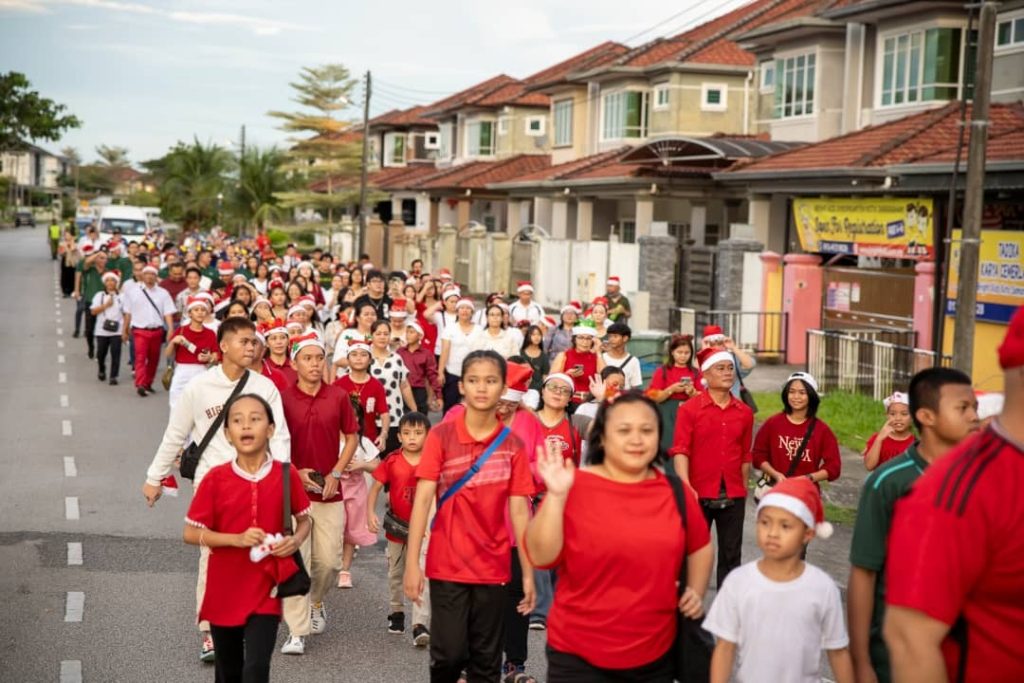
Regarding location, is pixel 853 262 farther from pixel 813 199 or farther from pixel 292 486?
pixel 292 486

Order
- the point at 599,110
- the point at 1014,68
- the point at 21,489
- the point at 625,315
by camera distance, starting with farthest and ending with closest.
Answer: the point at 599,110, the point at 1014,68, the point at 625,315, the point at 21,489

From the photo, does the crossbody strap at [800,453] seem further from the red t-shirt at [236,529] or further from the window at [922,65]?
the window at [922,65]

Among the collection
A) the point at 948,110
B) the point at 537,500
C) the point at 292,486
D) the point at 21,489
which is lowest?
the point at 21,489

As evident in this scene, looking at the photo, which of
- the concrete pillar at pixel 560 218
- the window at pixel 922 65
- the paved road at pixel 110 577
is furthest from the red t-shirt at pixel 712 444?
the concrete pillar at pixel 560 218

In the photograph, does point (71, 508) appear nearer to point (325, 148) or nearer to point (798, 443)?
point (798, 443)

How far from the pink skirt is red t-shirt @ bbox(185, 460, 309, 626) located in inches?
127

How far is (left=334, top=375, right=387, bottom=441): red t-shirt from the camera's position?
1048 centimetres

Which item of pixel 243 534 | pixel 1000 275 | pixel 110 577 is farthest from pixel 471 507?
pixel 1000 275

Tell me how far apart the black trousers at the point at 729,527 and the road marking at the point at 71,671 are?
392 centimetres

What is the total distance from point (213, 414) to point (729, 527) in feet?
11.2

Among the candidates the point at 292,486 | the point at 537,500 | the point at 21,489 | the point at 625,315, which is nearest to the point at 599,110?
the point at 625,315

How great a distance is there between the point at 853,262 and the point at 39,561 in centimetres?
1986

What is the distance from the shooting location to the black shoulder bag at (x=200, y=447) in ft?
25.3

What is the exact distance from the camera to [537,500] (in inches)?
362
